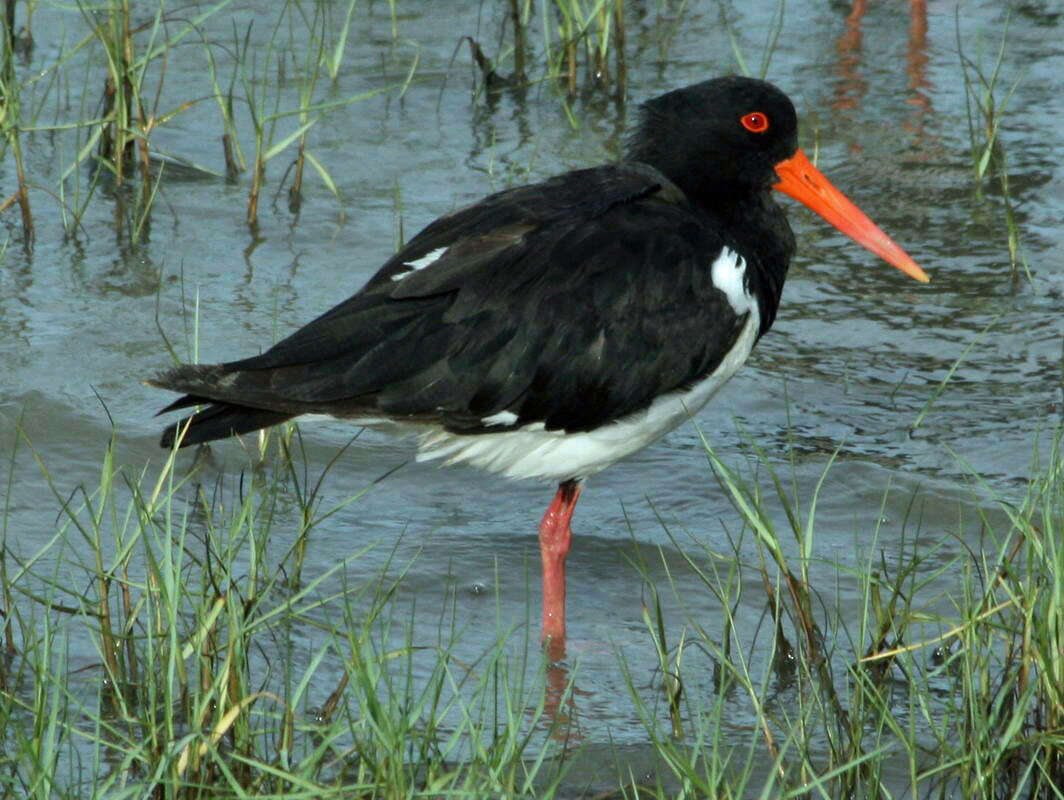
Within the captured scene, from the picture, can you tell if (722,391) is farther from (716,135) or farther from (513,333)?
(513,333)

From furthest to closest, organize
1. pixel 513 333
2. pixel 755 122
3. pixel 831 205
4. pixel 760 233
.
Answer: pixel 831 205 → pixel 755 122 → pixel 760 233 → pixel 513 333

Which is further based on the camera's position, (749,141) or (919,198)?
(919,198)

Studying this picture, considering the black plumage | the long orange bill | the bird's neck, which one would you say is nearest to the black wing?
the black plumage

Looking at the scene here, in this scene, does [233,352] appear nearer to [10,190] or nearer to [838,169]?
[10,190]

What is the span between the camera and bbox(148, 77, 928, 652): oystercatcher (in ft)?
13.5

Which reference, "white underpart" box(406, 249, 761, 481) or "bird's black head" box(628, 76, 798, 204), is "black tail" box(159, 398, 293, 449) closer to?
"white underpart" box(406, 249, 761, 481)

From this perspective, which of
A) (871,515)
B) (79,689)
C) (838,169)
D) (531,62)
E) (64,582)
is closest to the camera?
(79,689)

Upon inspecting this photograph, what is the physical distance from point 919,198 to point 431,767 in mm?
4915

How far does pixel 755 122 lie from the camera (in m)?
4.96

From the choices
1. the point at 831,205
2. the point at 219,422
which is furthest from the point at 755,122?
the point at 219,422

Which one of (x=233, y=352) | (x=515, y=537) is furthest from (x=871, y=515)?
(x=233, y=352)

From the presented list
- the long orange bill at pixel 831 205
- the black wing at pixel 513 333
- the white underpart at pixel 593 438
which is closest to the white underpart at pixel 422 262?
the black wing at pixel 513 333

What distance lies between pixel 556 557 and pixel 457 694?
63.6 inches

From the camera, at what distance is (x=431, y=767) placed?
2717 millimetres
